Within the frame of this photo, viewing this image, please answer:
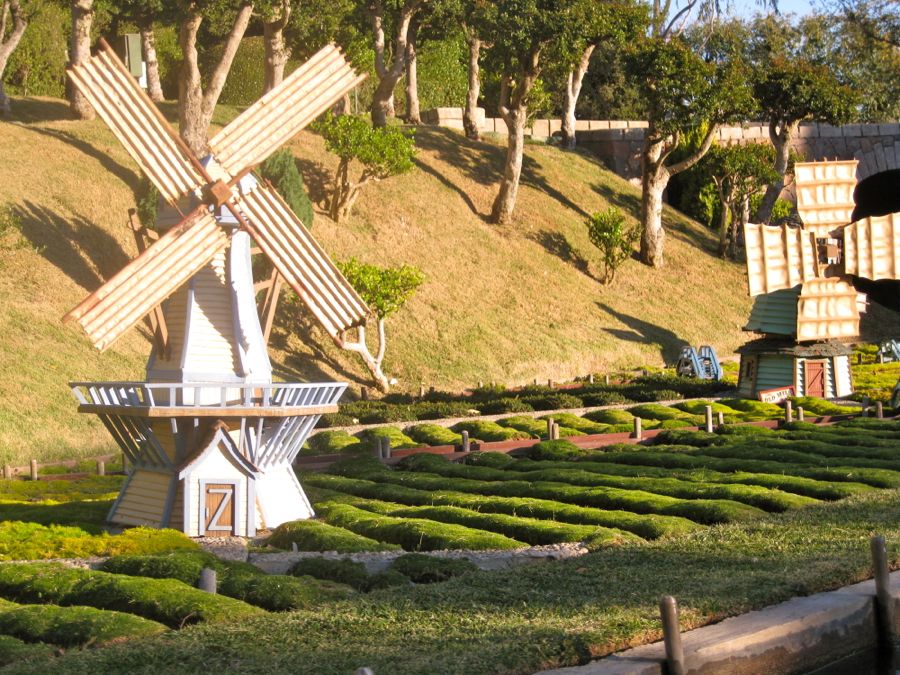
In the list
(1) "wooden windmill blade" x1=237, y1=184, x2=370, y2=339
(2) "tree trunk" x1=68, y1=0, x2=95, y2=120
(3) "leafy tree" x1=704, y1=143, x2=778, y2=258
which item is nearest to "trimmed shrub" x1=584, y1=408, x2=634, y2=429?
(1) "wooden windmill blade" x1=237, y1=184, x2=370, y2=339

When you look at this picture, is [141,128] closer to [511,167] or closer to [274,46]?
[274,46]

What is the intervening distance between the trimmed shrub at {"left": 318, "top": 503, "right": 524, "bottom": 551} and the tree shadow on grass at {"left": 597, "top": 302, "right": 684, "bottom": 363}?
108 ft

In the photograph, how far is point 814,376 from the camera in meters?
46.4

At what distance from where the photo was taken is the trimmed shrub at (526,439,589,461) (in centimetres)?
3491

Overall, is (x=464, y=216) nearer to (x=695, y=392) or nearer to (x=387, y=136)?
(x=387, y=136)

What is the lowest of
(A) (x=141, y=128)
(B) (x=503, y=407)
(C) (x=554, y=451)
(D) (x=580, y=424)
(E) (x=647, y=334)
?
(C) (x=554, y=451)

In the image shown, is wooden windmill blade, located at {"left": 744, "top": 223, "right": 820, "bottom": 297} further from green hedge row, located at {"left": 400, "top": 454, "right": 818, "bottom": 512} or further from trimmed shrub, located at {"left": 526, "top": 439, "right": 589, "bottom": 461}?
green hedge row, located at {"left": 400, "top": 454, "right": 818, "bottom": 512}

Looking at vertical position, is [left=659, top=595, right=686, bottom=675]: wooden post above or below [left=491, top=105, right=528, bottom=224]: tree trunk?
below

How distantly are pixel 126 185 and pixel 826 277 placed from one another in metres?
26.9

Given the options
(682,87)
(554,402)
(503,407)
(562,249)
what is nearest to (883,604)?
(503,407)

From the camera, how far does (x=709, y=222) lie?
2985 inches

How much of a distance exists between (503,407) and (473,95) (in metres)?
30.0

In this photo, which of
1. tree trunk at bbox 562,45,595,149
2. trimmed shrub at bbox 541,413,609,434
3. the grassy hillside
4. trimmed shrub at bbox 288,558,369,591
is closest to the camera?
trimmed shrub at bbox 288,558,369,591

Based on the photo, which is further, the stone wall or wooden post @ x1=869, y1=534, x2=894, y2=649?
the stone wall
